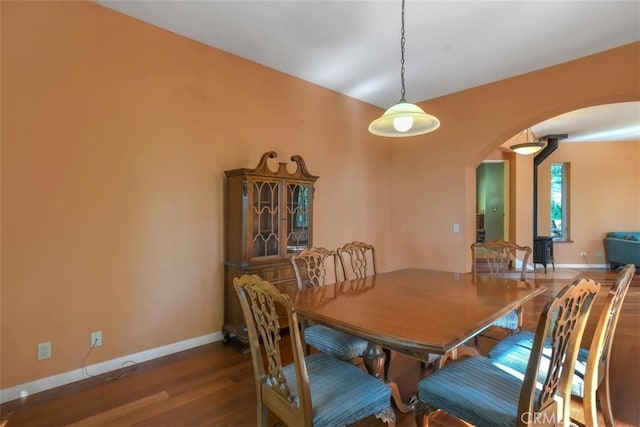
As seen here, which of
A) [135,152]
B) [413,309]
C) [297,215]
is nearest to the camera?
[413,309]

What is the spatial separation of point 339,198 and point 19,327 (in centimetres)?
319

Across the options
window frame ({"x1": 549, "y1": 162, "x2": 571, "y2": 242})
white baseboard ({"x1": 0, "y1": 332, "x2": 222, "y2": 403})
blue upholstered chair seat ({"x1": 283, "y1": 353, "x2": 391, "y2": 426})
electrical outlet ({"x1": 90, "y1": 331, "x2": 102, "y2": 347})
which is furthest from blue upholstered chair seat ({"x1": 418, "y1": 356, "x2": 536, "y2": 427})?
window frame ({"x1": 549, "y1": 162, "x2": 571, "y2": 242})

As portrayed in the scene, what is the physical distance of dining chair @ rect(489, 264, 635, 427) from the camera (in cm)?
150

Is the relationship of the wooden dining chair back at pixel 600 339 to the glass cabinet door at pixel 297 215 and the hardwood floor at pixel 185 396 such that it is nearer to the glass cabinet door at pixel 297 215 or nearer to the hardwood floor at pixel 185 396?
the hardwood floor at pixel 185 396

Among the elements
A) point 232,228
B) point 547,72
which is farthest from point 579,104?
point 232,228

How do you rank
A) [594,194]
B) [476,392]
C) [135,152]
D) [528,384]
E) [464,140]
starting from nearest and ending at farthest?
[528,384] < [476,392] < [135,152] < [464,140] < [594,194]

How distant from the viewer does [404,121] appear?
2.22 meters

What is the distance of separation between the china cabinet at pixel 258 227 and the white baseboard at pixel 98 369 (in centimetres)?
27

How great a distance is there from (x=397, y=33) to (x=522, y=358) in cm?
258

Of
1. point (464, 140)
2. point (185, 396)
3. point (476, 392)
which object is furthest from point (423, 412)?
point (464, 140)

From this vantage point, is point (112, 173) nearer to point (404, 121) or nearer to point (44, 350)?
point (44, 350)

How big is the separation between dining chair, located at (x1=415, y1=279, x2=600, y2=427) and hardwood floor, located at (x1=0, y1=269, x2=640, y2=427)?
55 cm

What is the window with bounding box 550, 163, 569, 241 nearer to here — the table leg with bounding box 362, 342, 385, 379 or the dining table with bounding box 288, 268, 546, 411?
the dining table with bounding box 288, 268, 546, 411

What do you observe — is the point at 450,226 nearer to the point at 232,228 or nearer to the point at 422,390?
the point at 232,228
